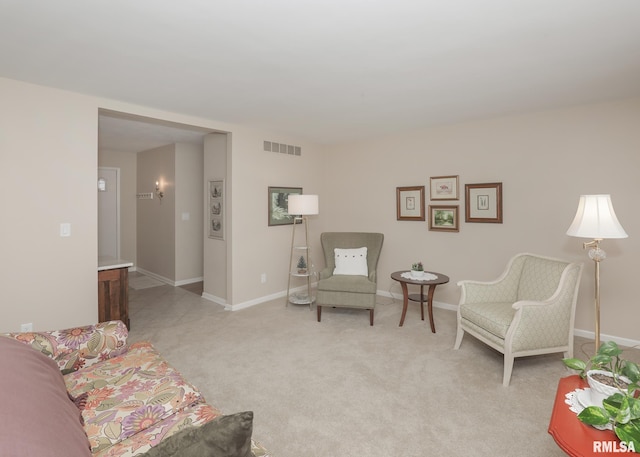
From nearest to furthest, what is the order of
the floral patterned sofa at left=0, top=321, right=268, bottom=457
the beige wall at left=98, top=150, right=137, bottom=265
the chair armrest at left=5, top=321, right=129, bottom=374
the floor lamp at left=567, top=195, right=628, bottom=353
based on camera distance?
the floral patterned sofa at left=0, top=321, right=268, bottom=457 < the chair armrest at left=5, top=321, right=129, bottom=374 < the floor lamp at left=567, top=195, right=628, bottom=353 < the beige wall at left=98, top=150, right=137, bottom=265

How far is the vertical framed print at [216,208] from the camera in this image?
184 inches

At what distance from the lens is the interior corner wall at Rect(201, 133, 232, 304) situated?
14.7 ft

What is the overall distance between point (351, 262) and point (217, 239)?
195cm

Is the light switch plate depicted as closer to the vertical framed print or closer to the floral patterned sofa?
the floral patterned sofa

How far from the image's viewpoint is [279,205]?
4.97 metres

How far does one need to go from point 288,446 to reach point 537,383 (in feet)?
6.50

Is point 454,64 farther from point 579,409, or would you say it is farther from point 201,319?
point 201,319

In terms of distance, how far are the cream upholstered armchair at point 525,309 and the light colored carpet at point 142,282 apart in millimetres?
5008

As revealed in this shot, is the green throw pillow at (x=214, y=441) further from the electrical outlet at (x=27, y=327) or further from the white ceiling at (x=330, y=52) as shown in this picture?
the electrical outlet at (x=27, y=327)

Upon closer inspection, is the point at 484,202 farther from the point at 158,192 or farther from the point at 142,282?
the point at 142,282

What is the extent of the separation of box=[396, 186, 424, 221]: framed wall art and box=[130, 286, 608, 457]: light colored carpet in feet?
4.47

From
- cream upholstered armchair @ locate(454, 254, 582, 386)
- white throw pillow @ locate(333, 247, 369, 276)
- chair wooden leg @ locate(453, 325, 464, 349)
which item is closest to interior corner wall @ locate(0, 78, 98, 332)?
white throw pillow @ locate(333, 247, 369, 276)

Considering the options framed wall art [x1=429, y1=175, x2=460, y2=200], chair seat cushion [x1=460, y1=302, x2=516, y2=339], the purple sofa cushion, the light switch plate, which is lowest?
chair seat cushion [x1=460, y1=302, x2=516, y2=339]

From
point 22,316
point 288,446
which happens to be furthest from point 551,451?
point 22,316
